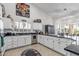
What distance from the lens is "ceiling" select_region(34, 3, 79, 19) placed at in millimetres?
1509

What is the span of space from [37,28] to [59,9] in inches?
20.2

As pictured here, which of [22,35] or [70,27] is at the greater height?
[70,27]

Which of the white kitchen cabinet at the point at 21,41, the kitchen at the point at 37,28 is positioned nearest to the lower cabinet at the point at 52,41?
the kitchen at the point at 37,28

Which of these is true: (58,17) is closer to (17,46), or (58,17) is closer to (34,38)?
(34,38)

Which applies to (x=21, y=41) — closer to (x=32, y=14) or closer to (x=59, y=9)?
(x=32, y=14)

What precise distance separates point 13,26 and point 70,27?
0.97 metres

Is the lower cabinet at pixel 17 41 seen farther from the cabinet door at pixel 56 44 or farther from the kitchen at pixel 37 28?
the cabinet door at pixel 56 44

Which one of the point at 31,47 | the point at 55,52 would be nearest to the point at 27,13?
the point at 31,47

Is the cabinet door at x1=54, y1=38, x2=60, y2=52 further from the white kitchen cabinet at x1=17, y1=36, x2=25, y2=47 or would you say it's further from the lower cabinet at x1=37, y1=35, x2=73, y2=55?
the white kitchen cabinet at x1=17, y1=36, x2=25, y2=47

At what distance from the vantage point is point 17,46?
166cm

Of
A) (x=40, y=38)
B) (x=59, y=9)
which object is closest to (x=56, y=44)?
(x=40, y=38)

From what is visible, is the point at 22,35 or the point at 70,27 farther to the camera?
the point at 22,35

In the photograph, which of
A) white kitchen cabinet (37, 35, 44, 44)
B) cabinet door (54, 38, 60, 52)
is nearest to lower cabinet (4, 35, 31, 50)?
white kitchen cabinet (37, 35, 44, 44)

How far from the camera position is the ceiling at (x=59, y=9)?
1509mm
